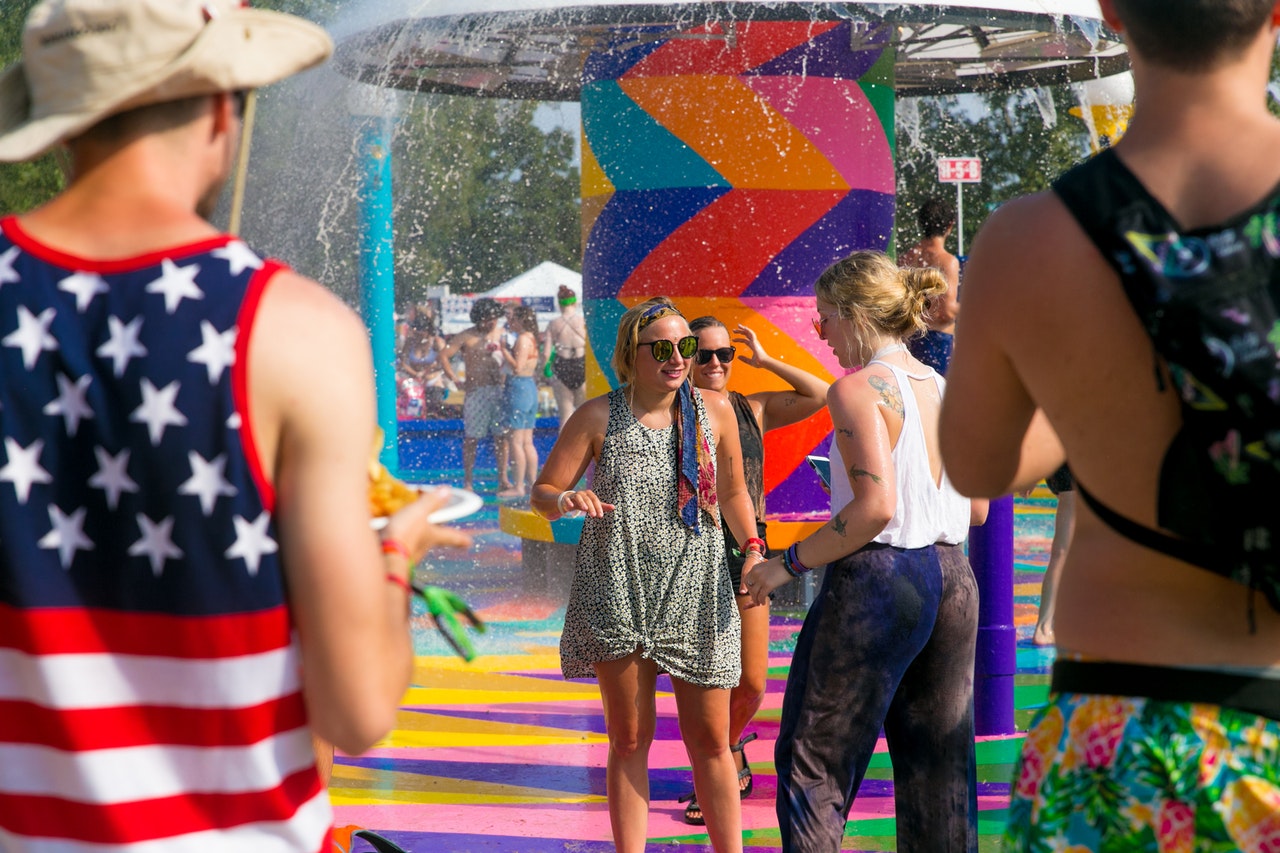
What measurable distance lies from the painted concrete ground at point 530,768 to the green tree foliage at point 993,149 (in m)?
18.1

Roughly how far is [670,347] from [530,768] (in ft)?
7.32

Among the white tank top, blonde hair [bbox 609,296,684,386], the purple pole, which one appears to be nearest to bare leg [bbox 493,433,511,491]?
the purple pole

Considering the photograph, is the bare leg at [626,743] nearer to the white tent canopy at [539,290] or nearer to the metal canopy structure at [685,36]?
the metal canopy structure at [685,36]

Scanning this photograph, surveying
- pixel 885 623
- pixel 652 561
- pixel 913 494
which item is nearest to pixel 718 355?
pixel 652 561

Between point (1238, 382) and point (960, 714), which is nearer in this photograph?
point (1238, 382)

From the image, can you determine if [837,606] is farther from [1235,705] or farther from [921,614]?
[1235,705]

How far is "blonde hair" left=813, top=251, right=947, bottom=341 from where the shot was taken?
12.9 feet

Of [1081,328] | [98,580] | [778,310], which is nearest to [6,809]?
[98,580]

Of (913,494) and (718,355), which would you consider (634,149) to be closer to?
(718,355)

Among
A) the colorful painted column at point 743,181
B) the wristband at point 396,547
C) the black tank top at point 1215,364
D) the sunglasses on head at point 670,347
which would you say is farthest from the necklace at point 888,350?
the colorful painted column at point 743,181

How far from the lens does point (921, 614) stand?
3.75 metres

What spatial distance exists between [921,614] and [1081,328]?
2110 mm

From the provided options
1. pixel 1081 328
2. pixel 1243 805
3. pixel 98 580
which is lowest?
pixel 1243 805

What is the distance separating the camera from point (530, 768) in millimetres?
5809
